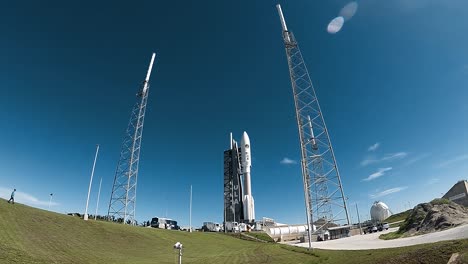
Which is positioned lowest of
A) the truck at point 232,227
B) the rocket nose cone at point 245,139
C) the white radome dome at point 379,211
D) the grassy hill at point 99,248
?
the grassy hill at point 99,248

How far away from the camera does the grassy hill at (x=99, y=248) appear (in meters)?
15.8

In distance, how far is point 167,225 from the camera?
210ft

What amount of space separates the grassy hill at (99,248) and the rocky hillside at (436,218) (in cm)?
1694

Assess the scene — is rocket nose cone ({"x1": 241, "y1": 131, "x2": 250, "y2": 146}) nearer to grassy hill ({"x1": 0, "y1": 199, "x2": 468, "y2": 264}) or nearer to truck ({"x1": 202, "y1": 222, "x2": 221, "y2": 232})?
truck ({"x1": 202, "y1": 222, "x2": 221, "y2": 232})

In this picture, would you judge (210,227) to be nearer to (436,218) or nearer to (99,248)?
(99,248)

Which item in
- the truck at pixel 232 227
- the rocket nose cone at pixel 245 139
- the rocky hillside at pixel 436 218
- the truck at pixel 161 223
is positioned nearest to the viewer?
the rocky hillside at pixel 436 218

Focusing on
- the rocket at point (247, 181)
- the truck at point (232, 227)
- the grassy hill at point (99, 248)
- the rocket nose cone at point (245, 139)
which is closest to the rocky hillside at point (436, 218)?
the grassy hill at point (99, 248)

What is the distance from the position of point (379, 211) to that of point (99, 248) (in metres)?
124

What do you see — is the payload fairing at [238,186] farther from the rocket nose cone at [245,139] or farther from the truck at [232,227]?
the truck at [232,227]

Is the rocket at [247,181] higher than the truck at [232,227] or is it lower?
higher

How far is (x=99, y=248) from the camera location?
28.4 m

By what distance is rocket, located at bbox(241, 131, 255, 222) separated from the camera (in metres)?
88.0

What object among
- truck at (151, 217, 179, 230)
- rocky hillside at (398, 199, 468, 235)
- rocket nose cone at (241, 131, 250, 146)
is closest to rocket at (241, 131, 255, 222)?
rocket nose cone at (241, 131, 250, 146)

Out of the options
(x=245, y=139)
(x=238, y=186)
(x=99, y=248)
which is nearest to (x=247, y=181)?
(x=238, y=186)
